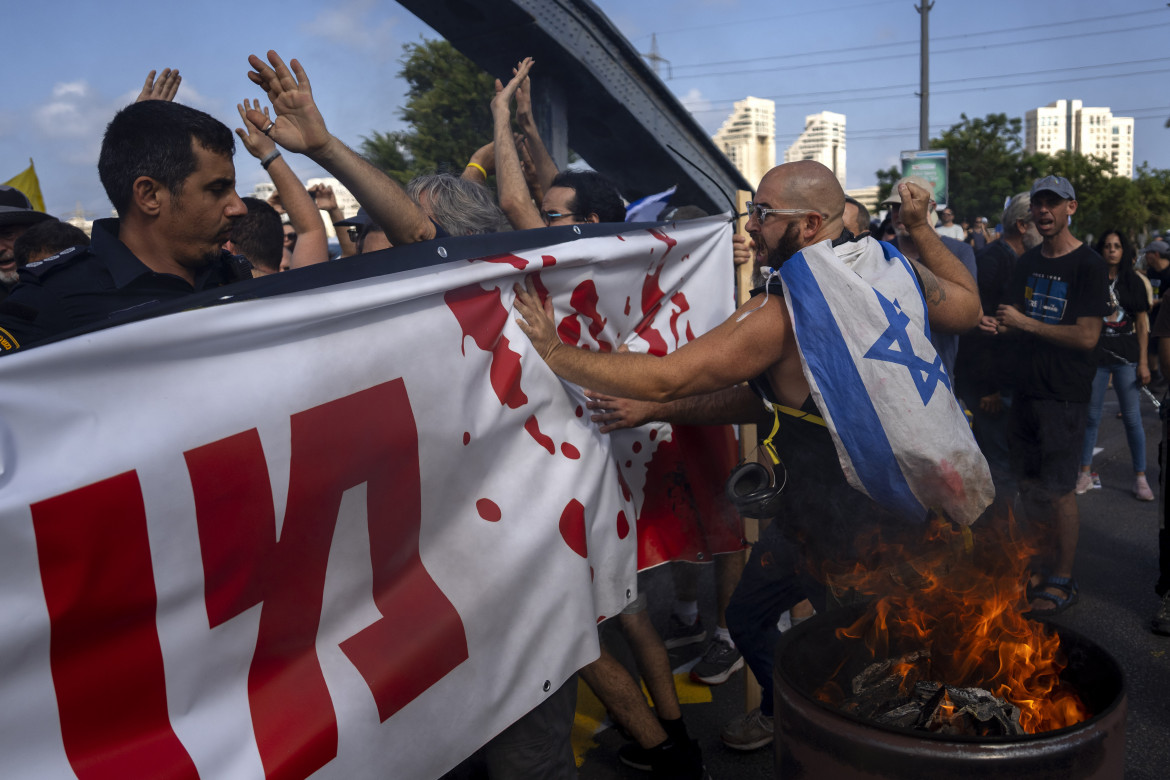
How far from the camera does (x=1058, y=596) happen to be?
15.5 ft

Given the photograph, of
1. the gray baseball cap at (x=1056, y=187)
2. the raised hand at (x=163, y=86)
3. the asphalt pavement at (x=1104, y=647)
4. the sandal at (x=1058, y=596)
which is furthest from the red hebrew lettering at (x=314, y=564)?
the gray baseball cap at (x=1056, y=187)

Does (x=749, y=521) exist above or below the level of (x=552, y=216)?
below

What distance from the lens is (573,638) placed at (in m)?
2.37

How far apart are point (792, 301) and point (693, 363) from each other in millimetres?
324

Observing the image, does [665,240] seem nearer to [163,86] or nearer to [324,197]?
[163,86]

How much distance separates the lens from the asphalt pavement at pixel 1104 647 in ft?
11.0

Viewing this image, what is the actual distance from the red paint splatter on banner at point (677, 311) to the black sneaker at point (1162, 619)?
3.01 meters

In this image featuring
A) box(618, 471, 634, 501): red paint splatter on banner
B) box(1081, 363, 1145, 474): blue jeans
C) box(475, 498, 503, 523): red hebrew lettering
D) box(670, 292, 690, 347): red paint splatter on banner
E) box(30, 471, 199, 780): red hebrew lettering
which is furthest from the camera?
box(1081, 363, 1145, 474): blue jeans

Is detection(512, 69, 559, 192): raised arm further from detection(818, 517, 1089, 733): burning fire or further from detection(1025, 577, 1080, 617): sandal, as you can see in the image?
detection(1025, 577, 1080, 617): sandal

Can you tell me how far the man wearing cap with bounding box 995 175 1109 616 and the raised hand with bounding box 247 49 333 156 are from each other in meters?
4.01

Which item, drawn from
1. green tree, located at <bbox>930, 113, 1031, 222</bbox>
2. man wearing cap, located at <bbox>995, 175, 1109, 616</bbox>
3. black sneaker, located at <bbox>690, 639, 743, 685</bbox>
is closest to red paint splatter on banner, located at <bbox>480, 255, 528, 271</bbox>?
black sneaker, located at <bbox>690, 639, 743, 685</bbox>

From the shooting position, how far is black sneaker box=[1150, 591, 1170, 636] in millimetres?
4309

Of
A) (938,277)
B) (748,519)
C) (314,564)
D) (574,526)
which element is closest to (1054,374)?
(938,277)

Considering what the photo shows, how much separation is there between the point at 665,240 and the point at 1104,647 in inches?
83.8
